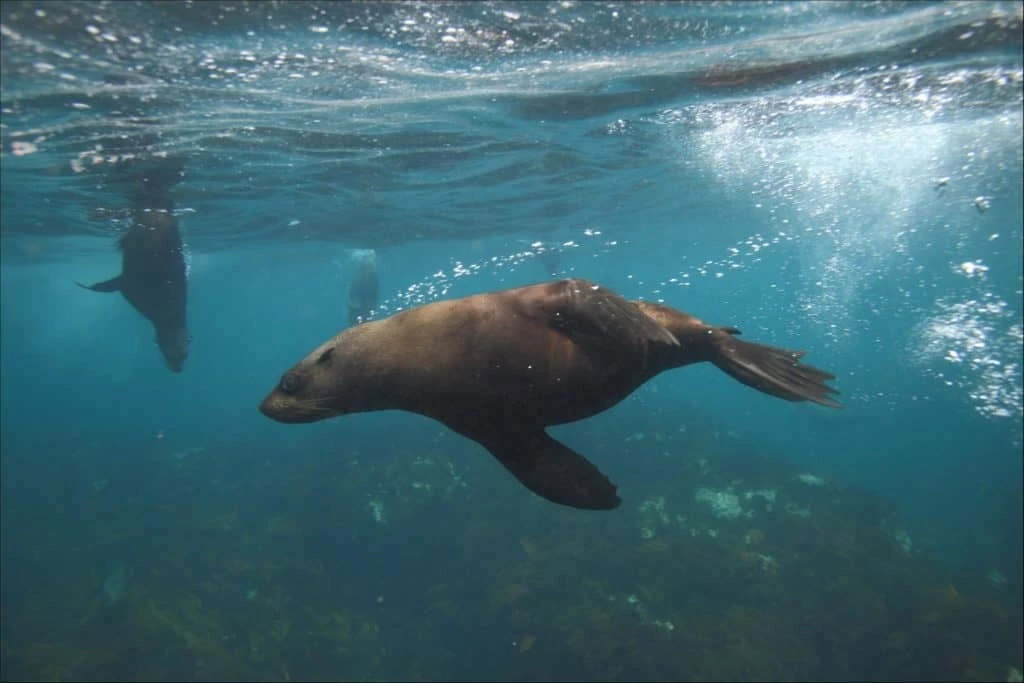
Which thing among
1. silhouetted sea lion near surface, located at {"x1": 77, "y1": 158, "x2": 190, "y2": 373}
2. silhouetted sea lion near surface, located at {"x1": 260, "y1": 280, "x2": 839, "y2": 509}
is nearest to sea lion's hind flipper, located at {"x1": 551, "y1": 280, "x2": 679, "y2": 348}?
silhouetted sea lion near surface, located at {"x1": 260, "y1": 280, "x2": 839, "y2": 509}

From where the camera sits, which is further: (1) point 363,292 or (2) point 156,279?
(1) point 363,292

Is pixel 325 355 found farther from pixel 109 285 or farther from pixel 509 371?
pixel 109 285

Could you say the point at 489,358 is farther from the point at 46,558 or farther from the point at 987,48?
the point at 46,558

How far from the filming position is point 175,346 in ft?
46.4

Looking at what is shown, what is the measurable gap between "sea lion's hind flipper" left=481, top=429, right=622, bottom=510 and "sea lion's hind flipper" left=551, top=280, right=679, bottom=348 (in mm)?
663

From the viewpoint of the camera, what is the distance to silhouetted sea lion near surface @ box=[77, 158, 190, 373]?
1384 centimetres

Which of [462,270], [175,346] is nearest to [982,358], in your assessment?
[462,270]

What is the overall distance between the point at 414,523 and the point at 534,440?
41.8 ft

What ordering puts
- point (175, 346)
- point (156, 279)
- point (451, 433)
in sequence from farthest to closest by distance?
point (451, 433) → point (156, 279) → point (175, 346)

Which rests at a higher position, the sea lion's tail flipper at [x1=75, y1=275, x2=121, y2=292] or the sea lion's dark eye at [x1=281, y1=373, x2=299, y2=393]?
the sea lion's dark eye at [x1=281, y1=373, x2=299, y2=393]

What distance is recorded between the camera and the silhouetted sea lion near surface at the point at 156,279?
45.4ft

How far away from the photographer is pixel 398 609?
44.5 ft

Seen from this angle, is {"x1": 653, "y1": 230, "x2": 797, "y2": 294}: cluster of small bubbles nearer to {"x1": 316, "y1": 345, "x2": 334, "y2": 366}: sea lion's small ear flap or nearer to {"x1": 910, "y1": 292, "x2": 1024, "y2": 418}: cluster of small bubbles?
{"x1": 910, "y1": 292, "x2": 1024, "y2": 418}: cluster of small bubbles

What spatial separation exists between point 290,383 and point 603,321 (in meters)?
1.83
